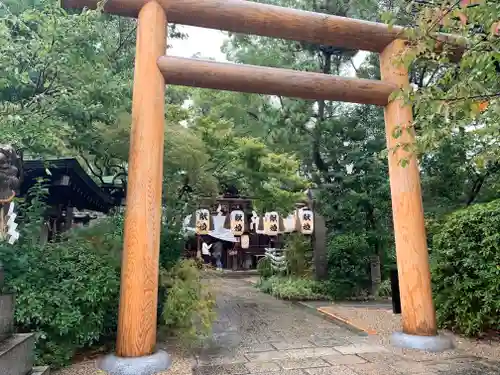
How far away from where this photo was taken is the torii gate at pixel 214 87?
4.23 m

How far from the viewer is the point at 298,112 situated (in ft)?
32.1

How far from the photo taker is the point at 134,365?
3.95m

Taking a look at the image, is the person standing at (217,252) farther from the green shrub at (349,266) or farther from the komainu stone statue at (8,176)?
the komainu stone statue at (8,176)

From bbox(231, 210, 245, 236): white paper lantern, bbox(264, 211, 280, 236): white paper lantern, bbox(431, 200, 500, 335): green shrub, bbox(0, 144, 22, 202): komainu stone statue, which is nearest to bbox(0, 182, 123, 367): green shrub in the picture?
bbox(0, 144, 22, 202): komainu stone statue

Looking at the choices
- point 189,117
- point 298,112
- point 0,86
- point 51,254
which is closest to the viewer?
point 0,86

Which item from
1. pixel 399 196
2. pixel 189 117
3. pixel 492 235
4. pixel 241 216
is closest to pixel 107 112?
pixel 189 117

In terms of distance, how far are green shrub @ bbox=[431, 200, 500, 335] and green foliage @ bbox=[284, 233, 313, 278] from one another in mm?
5313

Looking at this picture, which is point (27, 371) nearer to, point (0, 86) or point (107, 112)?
point (0, 86)

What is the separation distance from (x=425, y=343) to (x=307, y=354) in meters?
1.58

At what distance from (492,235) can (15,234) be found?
20.0 feet

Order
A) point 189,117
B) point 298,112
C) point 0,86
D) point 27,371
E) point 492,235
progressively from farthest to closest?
1. point 298,112
2. point 189,117
3. point 492,235
4. point 0,86
5. point 27,371

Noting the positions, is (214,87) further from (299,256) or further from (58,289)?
(299,256)

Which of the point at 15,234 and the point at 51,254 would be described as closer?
the point at 15,234

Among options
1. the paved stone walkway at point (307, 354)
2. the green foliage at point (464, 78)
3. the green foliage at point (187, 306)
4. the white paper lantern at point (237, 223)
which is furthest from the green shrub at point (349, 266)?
the green foliage at point (464, 78)
